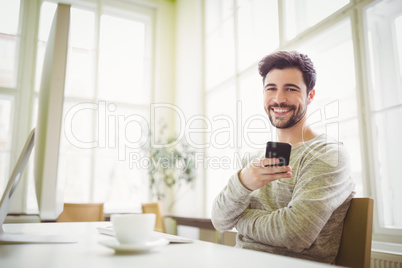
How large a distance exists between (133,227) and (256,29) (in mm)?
3468

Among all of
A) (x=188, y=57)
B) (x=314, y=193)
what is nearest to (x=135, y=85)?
(x=188, y=57)

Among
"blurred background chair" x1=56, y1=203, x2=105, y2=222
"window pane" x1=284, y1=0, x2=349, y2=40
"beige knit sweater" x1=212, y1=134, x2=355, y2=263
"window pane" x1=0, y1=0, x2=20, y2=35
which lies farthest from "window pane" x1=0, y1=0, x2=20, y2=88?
"beige knit sweater" x1=212, y1=134, x2=355, y2=263

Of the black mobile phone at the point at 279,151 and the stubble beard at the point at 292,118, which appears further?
the stubble beard at the point at 292,118

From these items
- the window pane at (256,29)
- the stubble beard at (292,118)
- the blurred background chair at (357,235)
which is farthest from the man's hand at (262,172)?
the window pane at (256,29)

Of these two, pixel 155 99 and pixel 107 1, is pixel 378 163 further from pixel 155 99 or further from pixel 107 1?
pixel 107 1

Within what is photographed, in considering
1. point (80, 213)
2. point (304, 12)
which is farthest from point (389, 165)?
point (80, 213)

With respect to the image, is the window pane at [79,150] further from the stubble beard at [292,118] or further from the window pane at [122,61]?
the stubble beard at [292,118]

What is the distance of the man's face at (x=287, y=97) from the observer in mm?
1438

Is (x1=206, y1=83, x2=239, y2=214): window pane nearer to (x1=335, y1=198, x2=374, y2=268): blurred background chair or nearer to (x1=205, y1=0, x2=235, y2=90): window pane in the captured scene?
(x1=205, y1=0, x2=235, y2=90): window pane

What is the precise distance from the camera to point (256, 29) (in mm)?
3783

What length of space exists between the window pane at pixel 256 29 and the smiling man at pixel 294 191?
6.95 ft

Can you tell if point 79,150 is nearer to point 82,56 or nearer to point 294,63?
point 82,56

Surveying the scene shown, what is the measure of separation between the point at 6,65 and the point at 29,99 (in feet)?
1.98

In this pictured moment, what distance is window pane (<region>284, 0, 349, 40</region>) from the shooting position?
2.79 metres
